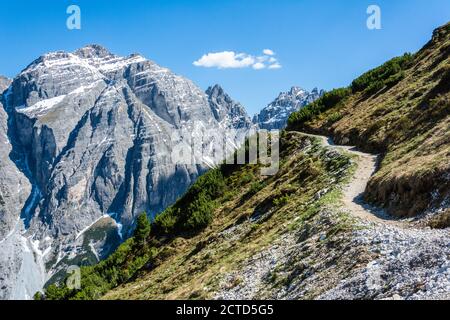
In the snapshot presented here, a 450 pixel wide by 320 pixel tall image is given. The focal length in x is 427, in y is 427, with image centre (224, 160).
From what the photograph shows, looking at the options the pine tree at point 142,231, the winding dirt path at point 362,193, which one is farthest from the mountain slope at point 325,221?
the pine tree at point 142,231

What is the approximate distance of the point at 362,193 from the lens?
31375 millimetres

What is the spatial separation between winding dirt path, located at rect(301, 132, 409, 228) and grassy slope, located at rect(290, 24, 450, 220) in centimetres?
82

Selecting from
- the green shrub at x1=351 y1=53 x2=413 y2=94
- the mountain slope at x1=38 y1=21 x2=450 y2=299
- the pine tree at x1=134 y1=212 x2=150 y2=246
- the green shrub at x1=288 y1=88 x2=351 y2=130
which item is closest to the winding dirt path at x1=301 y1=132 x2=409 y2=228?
the mountain slope at x1=38 y1=21 x2=450 y2=299

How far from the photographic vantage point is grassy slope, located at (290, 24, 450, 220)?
1011 inches

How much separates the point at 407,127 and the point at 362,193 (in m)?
12.7

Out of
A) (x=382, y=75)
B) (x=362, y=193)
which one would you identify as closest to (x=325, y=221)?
(x=362, y=193)

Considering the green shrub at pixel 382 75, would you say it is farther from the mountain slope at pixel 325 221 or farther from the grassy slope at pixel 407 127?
the grassy slope at pixel 407 127

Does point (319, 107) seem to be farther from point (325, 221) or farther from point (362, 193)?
point (325, 221)

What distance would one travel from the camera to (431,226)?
71.9 ft

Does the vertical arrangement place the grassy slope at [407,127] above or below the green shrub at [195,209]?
above

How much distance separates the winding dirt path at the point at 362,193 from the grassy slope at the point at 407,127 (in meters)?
0.82

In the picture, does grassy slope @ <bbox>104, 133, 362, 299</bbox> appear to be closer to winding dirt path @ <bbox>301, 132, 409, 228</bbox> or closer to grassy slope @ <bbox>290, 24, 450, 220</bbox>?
winding dirt path @ <bbox>301, 132, 409, 228</bbox>

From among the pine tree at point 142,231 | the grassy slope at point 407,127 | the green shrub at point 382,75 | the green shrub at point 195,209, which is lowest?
→ the pine tree at point 142,231

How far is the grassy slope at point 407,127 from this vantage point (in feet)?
84.2
